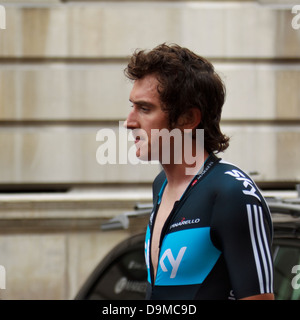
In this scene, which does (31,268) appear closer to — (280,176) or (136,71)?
(280,176)

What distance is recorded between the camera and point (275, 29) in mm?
8500

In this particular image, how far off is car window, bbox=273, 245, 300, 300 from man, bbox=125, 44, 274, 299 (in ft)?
2.89

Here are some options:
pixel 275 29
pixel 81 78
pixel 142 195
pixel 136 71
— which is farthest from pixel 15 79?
pixel 136 71

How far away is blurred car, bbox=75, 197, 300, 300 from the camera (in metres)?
2.86

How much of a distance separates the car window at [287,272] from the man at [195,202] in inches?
34.7

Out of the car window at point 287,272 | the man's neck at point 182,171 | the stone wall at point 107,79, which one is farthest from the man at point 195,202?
the stone wall at point 107,79

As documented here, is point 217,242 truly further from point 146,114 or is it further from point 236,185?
point 146,114

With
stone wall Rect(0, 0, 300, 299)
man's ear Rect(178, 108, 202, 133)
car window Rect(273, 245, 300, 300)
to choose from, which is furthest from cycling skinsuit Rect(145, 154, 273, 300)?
stone wall Rect(0, 0, 300, 299)

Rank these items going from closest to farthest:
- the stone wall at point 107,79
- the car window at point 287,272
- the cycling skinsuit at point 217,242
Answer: the cycling skinsuit at point 217,242
the car window at point 287,272
the stone wall at point 107,79

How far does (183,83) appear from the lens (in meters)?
1.99

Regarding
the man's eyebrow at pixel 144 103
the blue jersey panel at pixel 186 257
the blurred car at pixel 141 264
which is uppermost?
the man's eyebrow at pixel 144 103

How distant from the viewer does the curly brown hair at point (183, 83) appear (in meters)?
1.98

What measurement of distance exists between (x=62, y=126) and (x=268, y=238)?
6.88 m

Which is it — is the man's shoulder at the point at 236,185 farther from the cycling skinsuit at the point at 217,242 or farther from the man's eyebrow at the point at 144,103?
the man's eyebrow at the point at 144,103
